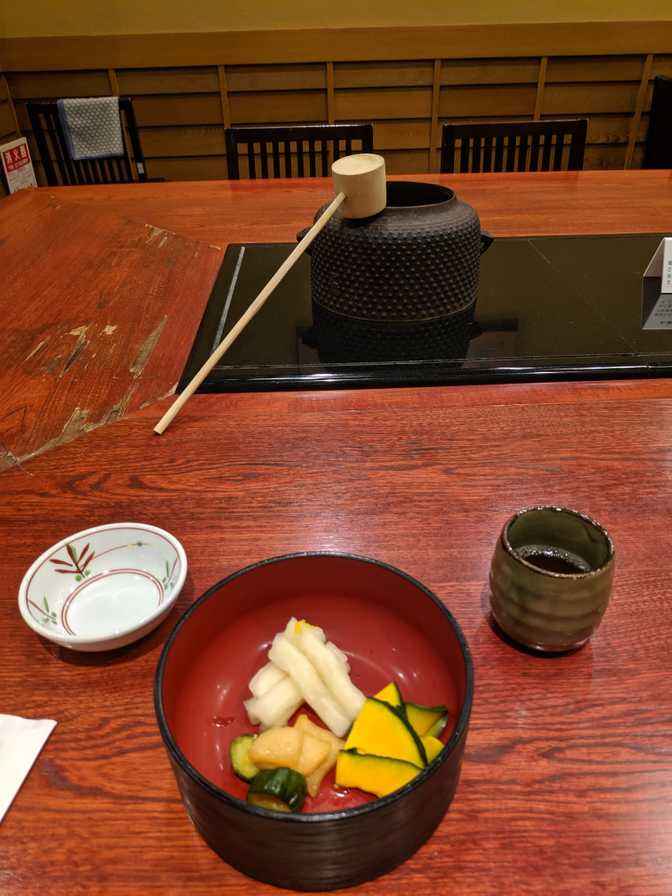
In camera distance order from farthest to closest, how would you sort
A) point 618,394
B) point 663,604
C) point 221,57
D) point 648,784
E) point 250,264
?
point 221,57 → point 250,264 → point 618,394 → point 663,604 → point 648,784

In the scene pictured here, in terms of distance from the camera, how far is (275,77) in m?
3.79

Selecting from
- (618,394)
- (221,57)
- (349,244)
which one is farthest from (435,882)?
(221,57)

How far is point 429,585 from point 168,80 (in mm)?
4074

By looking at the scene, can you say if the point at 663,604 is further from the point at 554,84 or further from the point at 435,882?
the point at 554,84

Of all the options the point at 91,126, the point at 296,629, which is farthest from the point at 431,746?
the point at 91,126

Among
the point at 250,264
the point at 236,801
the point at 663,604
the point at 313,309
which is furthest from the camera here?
the point at 250,264

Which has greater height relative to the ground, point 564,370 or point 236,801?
point 236,801

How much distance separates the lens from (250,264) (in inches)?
56.9

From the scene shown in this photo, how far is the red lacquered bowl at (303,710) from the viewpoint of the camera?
1.26ft

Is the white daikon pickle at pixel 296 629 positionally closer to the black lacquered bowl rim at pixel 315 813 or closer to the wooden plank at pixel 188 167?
the black lacquered bowl rim at pixel 315 813

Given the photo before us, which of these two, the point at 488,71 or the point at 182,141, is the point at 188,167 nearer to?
the point at 182,141

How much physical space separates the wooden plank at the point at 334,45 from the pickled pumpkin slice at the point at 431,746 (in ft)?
13.2

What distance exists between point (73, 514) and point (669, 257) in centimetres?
116

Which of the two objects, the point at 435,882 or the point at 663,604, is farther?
the point at 663,604
